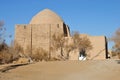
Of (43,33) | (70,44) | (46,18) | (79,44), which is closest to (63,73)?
(79,44)

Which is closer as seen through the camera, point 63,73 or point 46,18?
point 63,73

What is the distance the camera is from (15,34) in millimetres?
54875

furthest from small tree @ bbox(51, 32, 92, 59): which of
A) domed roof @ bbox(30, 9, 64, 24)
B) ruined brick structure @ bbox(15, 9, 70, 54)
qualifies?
domed roof @ bbox(30, 9, 64, 24)

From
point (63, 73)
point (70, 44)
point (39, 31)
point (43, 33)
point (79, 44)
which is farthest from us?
point (39, 31)

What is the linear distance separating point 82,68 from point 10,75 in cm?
687

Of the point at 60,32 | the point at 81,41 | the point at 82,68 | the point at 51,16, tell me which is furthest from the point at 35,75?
the point at 51,16

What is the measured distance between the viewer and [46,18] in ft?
183

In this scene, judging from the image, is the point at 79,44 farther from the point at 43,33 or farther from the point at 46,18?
the point at 46,18

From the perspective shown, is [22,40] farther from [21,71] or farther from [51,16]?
[21,71]

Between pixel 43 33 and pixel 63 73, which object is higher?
pixel 43 33

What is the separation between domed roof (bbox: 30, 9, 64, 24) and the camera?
55.6 meters

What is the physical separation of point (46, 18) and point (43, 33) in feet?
12.5

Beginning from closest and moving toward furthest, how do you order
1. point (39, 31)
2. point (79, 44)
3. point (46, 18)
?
point (79, 44) → point (39, 31) → point (46, 18)

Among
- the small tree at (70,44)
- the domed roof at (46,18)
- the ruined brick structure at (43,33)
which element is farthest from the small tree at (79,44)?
the domed roof at (46,18)
